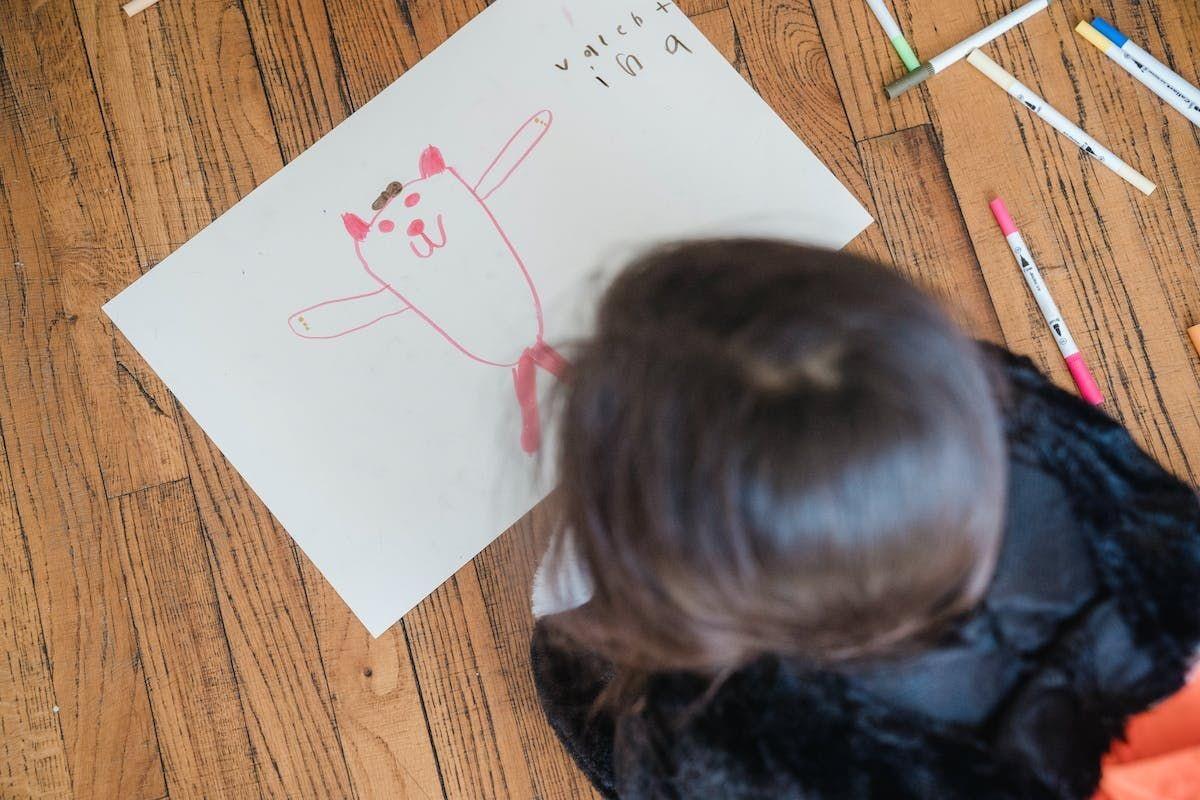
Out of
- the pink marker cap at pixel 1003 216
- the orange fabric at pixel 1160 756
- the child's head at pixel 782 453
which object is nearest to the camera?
the child's head at pixel 782 453

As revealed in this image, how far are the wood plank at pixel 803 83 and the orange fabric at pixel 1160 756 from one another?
269mm

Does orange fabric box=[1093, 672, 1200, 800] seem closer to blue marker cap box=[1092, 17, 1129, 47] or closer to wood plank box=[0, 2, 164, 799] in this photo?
blue marker cap box=[1092, 17, 1129, 47]

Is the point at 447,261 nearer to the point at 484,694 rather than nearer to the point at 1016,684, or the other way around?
the point at 484,694

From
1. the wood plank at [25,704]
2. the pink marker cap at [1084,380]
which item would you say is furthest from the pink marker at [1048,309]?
the wood plank at [25,704]

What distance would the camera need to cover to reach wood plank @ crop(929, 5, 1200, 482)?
0.51 meters

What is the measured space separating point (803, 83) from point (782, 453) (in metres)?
0.31

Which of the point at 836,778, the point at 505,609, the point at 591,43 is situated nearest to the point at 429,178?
the point at 591,43

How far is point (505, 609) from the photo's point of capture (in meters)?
0.50

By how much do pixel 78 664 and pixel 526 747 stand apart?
10.2 inches

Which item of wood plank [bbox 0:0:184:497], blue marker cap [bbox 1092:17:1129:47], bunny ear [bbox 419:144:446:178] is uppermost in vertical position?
blue marker cap [bbox 1092:17:1129:47]

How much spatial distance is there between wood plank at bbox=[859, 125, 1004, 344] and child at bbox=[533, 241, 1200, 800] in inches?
2.2

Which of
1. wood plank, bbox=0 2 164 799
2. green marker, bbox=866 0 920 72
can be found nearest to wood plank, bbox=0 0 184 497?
wood plank, bbox=0 2 164 799

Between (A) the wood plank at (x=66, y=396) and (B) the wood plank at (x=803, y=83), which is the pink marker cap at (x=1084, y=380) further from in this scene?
(A) the wood plank at (x=66, y=396)

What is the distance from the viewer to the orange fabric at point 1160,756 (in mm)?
406
